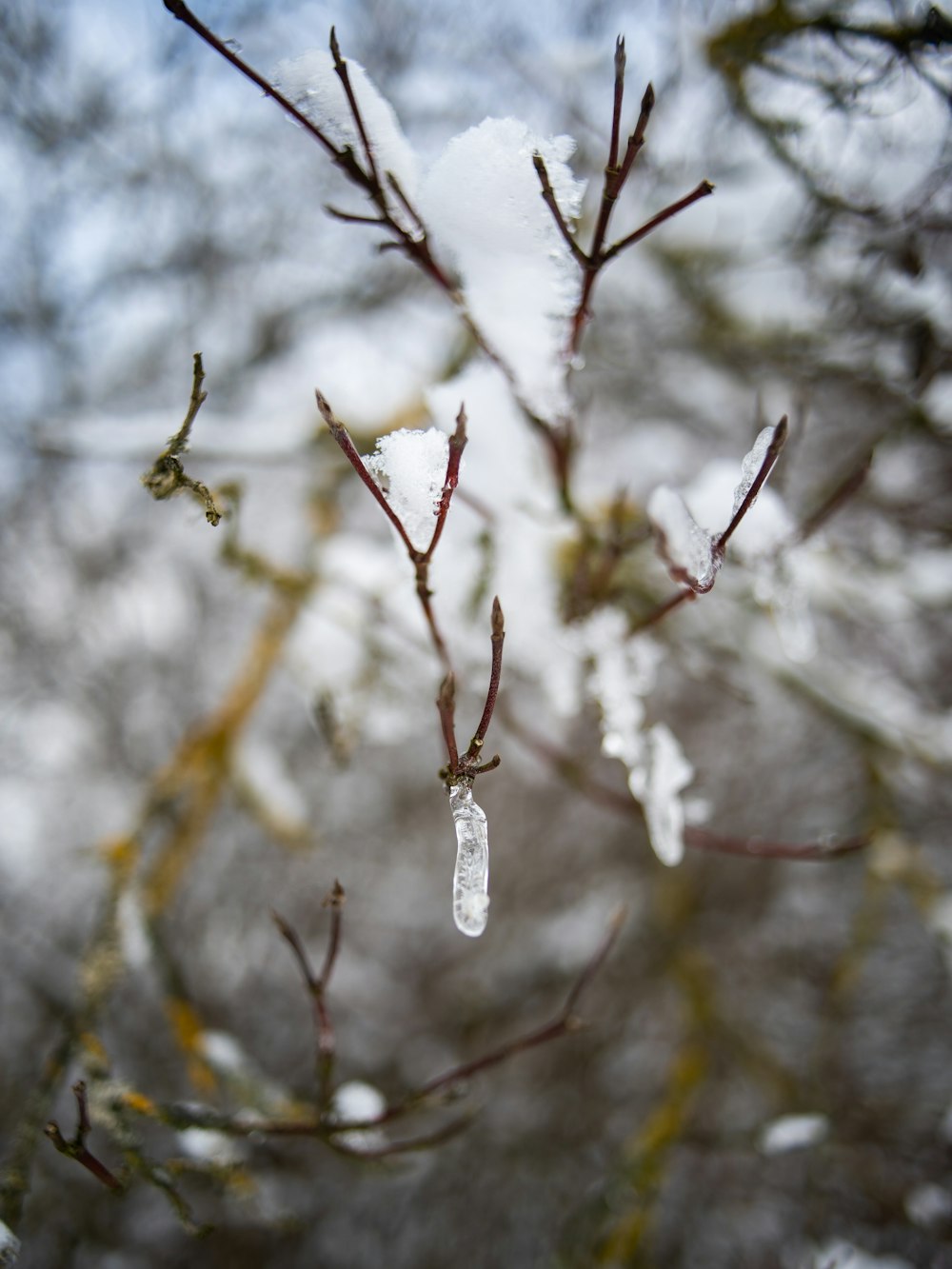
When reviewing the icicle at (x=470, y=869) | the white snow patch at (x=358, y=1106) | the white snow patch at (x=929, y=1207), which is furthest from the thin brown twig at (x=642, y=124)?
the white snow patch at (x=929, y=1207)

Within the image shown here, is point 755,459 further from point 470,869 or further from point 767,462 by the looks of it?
point 470,869

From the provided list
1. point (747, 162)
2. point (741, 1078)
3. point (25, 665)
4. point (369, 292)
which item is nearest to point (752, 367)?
point (747, 162)

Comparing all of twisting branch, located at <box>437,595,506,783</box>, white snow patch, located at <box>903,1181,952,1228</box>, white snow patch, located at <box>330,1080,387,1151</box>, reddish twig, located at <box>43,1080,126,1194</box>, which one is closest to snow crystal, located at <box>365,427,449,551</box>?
twisting branch, located at <box>437,595,506,783</box>

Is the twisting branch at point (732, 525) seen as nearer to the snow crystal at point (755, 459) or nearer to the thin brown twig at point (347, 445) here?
the snow crystal at point (755, 459)

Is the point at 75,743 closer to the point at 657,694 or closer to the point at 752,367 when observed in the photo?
the point at 657,694

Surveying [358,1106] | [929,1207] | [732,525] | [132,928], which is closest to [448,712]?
[732,525]

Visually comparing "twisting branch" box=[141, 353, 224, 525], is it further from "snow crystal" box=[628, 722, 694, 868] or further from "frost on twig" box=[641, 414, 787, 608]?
"snow crystal" box=[628, 722, 694, 868]

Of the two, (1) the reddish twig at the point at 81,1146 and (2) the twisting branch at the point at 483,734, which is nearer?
(2) the twisting branch at the point at 483,734
